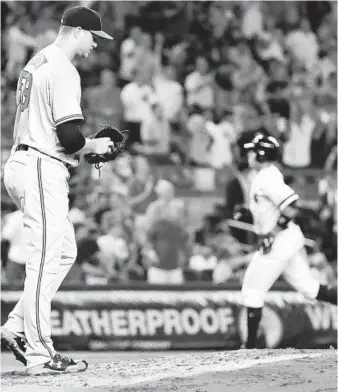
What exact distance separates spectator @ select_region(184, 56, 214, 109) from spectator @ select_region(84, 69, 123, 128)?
114 centimetres

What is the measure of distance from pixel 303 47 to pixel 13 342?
11.3 metres

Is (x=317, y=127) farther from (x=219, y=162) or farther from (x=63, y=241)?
(x=63, y=241)

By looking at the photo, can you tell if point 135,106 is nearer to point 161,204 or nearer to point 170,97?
point 170,97

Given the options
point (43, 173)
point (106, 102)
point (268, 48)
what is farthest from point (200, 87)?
point (43, 173)

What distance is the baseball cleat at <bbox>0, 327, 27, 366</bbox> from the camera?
6559 millimetres

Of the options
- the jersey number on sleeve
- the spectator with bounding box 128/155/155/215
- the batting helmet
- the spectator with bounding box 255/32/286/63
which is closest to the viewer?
the jersey number on sleeve

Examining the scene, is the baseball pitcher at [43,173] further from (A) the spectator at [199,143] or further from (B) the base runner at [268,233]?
(A) the spectator at [199,143]

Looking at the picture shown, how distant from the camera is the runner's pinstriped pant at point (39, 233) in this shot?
648 cm

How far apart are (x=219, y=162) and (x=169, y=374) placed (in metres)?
8.46

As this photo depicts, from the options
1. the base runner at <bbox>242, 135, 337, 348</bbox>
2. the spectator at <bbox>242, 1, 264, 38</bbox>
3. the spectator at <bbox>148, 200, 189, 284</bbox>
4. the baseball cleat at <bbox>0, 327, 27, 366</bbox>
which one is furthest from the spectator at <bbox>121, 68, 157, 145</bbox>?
the baseball cleat at <bbox>0, 327, 27, 366</bbox>

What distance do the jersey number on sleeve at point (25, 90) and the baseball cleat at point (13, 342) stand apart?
4.66 feet

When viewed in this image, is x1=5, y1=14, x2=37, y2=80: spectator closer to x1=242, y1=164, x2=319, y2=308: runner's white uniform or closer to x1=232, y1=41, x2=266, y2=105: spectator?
x1=232, y1=41, x2=266, y2=105: spectator

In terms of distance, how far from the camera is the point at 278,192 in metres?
9.62

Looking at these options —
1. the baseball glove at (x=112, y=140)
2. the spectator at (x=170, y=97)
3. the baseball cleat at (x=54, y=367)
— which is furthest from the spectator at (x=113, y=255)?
the baseball cleat at (x=54, y=367)
